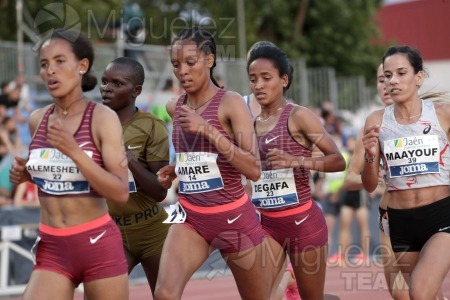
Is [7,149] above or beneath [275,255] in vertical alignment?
above

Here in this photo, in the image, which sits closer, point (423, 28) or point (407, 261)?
point (407, 261)

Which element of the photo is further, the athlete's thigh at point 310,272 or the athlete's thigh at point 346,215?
the athlete's thigh at point 346,215

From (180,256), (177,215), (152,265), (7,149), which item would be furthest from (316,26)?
(180,256)

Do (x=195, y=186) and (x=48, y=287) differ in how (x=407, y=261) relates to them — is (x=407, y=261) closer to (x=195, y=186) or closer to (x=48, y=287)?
(x=195, y=186)

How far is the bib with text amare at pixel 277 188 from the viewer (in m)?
7.35

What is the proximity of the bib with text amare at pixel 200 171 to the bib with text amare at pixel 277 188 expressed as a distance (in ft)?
2.73

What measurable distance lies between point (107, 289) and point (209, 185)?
4.61ft

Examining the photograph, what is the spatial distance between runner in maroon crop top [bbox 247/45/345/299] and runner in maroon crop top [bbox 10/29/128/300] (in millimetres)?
2007

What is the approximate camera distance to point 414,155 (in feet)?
22.6

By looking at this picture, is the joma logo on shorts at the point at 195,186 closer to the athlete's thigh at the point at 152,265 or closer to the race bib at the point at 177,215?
the race bib at the point at 177,215

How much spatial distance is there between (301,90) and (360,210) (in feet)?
26.9

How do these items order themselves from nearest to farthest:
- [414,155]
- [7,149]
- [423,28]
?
[414,155], [7,149], [423,28]

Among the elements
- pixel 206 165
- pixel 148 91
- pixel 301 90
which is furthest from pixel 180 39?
pixel 301 90

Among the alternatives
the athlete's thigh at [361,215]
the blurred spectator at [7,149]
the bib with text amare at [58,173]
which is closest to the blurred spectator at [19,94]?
the blurred spectator at [7,149]
